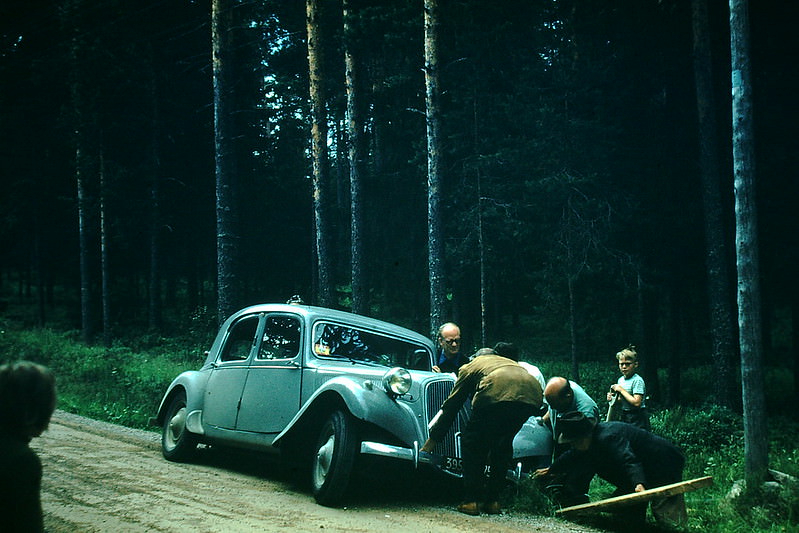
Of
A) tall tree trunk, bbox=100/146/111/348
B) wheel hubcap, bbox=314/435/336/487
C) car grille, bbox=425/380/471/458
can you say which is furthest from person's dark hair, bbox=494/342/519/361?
tall tree trunk, bbox=100/146/111/348

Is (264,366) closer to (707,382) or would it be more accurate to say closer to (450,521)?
(450,521)

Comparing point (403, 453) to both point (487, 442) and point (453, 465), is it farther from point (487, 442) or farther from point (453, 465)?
point (487, 442)

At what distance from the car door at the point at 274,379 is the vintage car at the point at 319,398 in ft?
0.04

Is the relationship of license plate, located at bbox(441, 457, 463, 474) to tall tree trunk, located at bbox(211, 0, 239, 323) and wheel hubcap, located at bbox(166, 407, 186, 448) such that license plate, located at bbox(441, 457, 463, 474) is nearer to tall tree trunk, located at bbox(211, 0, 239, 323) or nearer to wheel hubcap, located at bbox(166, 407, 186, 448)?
wheel hubcap, located at bbox(166, 407, 186, 448)

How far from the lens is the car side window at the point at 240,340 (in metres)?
9.09

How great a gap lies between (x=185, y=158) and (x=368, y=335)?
23457mm

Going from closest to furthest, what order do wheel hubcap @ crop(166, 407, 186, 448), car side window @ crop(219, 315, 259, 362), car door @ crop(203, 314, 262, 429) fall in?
car door @ crop(203, 314, 262, 429), car side window @ crop(219, 315, 259, 362), wheel hubcap @ crop(166, 407, 186, 448)

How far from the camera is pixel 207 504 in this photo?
21.6ft

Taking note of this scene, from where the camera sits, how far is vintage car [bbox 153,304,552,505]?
690 cm

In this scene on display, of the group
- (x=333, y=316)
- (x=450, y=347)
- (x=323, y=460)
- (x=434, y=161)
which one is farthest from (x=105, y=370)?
(x=323, y=460)

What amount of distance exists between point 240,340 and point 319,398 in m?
2.47

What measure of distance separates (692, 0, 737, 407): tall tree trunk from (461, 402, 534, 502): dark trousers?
11003mm

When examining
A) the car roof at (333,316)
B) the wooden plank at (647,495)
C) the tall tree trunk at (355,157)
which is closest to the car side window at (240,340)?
the car roof at (333,316)

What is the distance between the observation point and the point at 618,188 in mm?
19375
